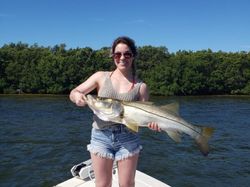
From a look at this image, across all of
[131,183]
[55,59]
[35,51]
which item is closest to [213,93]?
[55,59]

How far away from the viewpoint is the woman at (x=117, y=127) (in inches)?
193

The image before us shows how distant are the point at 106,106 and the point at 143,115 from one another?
46 centimetres

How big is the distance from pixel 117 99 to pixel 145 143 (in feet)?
50.8

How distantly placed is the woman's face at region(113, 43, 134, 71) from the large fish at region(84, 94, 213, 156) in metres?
0.53

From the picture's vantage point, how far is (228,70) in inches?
3007

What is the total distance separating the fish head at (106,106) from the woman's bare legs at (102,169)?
0.54 m

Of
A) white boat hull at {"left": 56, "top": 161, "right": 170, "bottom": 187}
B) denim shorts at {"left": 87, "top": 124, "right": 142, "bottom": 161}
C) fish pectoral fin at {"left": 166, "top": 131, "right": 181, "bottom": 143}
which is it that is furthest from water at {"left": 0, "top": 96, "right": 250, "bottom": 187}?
denim shorts at {"left": 87, "top": 124, "right": 142, "bottom": 161}

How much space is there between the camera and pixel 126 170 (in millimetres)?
5008

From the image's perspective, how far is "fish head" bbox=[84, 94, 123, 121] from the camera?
15.3ft

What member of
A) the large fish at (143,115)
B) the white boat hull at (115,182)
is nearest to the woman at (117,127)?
the large fish at (143,115)

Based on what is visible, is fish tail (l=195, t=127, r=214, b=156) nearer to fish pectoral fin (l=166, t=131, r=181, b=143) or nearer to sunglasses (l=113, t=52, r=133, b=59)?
fish pectoral fin (l=166, t=131, r=181, b=143)

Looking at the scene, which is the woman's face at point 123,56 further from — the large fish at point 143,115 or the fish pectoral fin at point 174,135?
the fish pectoral fin at point 174,135

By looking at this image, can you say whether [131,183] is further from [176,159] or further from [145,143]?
[145,143]

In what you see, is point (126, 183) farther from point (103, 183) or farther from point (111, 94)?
point (111, 94)
